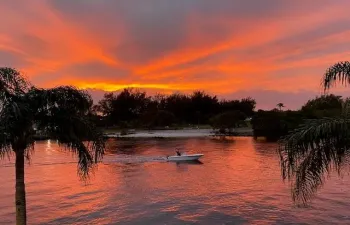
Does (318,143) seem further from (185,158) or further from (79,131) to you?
(185,158)

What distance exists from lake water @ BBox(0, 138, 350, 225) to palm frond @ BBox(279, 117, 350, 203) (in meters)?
12.6

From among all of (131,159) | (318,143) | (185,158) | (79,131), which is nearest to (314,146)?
(318,143)

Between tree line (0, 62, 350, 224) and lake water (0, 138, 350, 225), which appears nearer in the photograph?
tree line (0, 62, 350, 224)

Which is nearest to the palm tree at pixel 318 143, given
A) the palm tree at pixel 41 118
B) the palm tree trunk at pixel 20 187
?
the palm tree at pixel 41 118

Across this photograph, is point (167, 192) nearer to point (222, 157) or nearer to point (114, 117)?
point (222, 157)

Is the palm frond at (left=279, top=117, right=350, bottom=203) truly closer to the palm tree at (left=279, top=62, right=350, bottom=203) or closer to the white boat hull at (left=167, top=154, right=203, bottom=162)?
the palm tree at (left=279, top=62, right=350, bottom=203)

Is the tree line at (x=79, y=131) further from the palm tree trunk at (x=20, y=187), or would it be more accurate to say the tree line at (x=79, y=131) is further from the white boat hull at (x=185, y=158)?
the white boat hull at (x=185, y=158)

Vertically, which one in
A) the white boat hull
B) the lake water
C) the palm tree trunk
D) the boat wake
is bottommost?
the lake water

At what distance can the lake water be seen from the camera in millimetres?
24828

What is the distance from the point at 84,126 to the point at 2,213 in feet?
57.5

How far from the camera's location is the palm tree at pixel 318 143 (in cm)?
1125

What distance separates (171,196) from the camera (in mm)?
31516

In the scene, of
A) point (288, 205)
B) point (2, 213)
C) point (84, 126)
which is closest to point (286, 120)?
point (288, 205)

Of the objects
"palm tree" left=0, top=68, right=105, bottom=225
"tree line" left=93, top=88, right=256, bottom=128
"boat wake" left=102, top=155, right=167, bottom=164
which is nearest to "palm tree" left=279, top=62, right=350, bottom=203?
"palm tree" left=0, top=68, right=105, bottom=225
